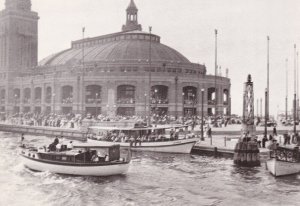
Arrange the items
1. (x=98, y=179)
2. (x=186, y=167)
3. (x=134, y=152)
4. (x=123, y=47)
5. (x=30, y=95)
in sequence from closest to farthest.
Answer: (x=98, y=179), (x=186, y=167), (x=134, y=152), (x=123, y=47), (x=30, y=95)

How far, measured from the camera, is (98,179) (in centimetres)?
3603

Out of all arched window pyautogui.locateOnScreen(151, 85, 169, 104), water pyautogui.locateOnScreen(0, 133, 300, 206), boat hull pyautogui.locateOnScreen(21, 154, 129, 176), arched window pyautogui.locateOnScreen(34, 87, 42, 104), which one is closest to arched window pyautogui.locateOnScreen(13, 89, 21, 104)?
arched window pyautogui.locateOnScreen(34, 87, 42, 104)

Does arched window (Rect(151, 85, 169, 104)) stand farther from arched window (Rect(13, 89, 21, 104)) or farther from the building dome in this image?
arched window (Rect(13, 89, 21, 104))

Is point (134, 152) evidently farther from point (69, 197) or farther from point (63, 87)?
point (63, 87)

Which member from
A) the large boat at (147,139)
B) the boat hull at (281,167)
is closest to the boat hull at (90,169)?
the large boat at (147,139)

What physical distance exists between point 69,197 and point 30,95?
312 ft

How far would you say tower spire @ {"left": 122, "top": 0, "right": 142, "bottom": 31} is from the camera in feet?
417

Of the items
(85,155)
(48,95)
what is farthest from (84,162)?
(48,95)

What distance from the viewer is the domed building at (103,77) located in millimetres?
95125

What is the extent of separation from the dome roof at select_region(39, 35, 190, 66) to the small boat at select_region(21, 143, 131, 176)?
215 feet

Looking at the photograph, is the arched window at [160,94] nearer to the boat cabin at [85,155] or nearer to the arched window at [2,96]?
the arched window at [2,96]

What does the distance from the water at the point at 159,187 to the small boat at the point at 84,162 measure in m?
0.64

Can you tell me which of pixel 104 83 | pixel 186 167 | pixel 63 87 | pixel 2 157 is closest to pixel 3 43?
pixel 63 87

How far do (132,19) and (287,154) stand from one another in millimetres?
96277
